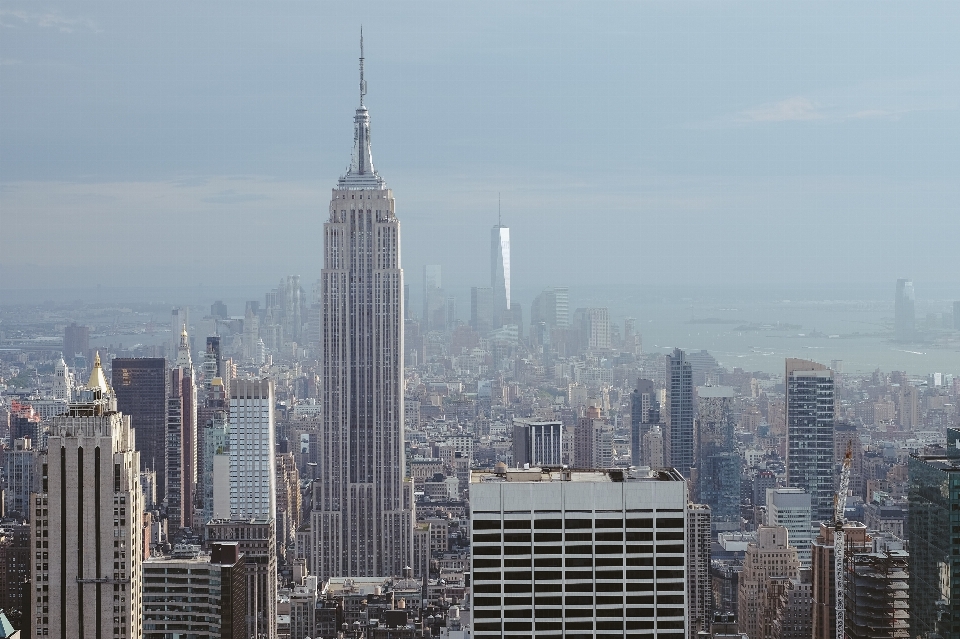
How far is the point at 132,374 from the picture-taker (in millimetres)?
13664

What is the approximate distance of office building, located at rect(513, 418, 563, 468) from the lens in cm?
1362

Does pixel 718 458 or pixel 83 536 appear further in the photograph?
pixel 718 458

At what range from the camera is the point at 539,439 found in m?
14.9

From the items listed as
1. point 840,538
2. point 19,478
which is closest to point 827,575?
point 840,538

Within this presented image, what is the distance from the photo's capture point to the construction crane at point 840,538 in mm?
10859

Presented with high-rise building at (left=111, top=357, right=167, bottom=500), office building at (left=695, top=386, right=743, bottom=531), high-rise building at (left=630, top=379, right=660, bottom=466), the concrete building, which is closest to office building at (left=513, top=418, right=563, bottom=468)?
high-rise building at (left=630, top=379, right=660, bottom=466)

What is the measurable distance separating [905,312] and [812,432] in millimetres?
3488

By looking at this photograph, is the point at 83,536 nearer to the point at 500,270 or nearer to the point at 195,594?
the point at 195,594

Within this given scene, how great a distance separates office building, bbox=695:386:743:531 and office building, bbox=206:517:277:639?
4.15 metres

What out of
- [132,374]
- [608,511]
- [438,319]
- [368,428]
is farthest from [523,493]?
[368,428]

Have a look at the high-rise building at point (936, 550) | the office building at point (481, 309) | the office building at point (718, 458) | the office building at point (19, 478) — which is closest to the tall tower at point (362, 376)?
the office building at point (481, 309)

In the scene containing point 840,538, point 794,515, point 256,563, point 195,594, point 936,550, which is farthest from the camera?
point 794,515

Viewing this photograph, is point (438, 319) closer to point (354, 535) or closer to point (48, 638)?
point (354, 535)

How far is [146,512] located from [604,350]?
17.7 feet
